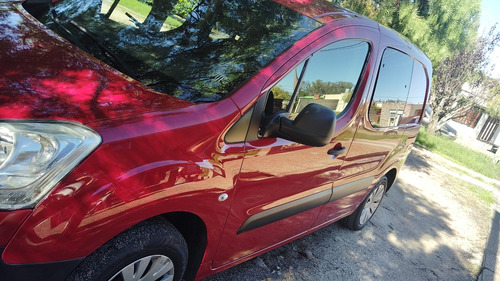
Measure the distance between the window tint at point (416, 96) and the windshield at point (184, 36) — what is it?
1.90 meters

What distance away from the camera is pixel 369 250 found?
384 centimetres

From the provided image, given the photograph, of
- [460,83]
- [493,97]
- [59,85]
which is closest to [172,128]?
[59,85]

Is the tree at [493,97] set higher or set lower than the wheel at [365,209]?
higher

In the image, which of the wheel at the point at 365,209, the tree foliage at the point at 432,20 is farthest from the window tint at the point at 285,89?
the tree foliage at the point at 432,20

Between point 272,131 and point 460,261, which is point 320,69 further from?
point 460,261

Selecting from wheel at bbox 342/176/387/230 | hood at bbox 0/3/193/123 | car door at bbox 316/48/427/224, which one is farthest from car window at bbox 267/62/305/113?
wheel at bbox 342/176/387/230

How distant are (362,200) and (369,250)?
59 cm

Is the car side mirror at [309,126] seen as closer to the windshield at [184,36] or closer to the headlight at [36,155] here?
the windshield at [184,36]

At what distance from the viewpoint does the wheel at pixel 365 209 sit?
387cm

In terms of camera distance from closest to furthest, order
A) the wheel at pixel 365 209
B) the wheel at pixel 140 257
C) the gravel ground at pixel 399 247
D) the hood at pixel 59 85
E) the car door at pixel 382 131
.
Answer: the hood at pixel 59 85
the wheel at pixel 140 257
the car door at pixel 382 131
the gravel ground at pixel 399 247
the wheel at pixel 365 209

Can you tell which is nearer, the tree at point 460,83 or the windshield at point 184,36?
the windshield at point 184,36

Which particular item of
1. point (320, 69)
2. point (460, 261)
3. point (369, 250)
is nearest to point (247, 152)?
point (320, 69)

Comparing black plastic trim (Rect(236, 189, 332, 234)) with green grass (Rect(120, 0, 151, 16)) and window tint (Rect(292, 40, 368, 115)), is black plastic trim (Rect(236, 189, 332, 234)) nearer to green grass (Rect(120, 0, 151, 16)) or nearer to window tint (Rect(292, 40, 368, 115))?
window tint (Rect(292, 40, 368, 115))

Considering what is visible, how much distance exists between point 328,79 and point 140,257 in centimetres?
160
